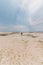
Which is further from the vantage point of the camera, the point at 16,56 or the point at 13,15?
the point at 13,15

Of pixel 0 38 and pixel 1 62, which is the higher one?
pixel 0 38

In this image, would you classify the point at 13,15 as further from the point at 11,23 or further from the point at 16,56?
the point at 16,56

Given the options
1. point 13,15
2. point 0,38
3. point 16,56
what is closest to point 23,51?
point 16,56

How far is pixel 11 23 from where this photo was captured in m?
1.39

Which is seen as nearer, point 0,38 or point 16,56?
point 16,56

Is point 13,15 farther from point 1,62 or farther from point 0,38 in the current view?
point 1,62

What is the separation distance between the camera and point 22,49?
1315 mm

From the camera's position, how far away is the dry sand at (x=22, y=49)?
1.22 m

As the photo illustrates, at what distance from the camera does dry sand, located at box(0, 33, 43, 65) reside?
122 centimetres

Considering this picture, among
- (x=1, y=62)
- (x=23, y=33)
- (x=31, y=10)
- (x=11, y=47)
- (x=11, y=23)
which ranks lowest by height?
(x=1, y=62)

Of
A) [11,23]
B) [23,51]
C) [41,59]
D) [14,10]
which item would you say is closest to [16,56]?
[23,51]

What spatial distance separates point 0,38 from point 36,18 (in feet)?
1.54

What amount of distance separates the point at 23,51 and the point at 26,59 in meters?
0.10

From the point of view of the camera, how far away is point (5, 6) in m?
1.39
